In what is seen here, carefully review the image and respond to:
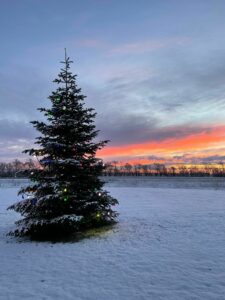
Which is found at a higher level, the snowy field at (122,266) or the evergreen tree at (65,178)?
the evergreen tree at (65,178)

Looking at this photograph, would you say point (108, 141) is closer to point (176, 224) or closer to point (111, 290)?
point (176, 224)

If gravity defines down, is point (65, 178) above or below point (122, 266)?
above

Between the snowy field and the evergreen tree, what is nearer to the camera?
the snowy field

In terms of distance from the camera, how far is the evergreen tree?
1239 cm

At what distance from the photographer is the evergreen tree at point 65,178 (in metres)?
12.4

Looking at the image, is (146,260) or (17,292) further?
(146,260)

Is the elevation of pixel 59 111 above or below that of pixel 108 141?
above

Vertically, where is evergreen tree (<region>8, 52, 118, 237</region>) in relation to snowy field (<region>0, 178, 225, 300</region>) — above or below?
above

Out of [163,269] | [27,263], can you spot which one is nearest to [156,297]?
[163,269]

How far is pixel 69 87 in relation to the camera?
1415cm

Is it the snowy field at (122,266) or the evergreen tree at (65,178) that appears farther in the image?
the evergreen tree at (65,178)

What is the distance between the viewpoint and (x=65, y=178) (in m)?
13.2

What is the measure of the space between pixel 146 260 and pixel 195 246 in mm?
2362

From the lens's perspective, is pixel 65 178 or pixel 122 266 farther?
pixel 65 178
